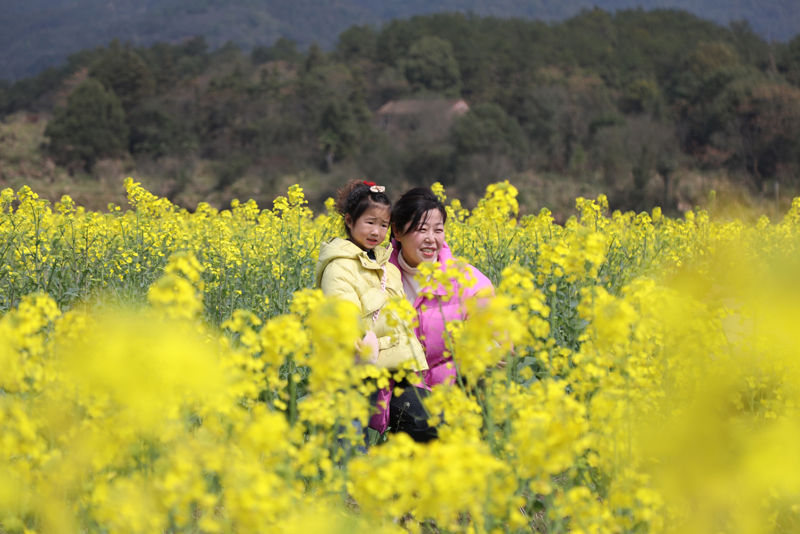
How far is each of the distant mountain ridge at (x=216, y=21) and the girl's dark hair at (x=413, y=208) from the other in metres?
131

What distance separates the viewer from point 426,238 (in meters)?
3.54

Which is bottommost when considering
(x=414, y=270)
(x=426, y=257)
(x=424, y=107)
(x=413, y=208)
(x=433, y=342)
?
(x=424, y=107)

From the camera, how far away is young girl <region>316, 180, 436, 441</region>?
3209mm

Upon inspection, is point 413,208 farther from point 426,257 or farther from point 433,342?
point 433,342

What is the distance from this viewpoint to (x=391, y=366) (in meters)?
3.18

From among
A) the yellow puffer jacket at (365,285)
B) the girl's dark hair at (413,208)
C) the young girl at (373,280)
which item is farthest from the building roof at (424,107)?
the yellow puffer jacket at (365,285)

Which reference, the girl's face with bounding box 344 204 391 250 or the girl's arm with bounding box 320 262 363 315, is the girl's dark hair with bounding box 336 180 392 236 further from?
the girl's arm with bounding box 320 262 363 315

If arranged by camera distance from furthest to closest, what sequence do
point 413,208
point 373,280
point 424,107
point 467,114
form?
point 424,107 → point 467,114 → point 413,208 → point 373,280

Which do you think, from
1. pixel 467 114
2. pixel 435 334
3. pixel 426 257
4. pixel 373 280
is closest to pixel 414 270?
pixel 426 257

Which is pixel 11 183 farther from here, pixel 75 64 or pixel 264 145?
pixel 75 64

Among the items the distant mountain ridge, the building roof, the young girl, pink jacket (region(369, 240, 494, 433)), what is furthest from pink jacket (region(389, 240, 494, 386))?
the distant mountain ridge

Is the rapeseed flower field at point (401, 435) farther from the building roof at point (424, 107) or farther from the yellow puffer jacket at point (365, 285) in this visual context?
the building roof at point (424, 107)

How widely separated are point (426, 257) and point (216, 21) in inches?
6683

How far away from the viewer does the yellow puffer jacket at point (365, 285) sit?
3205mm
